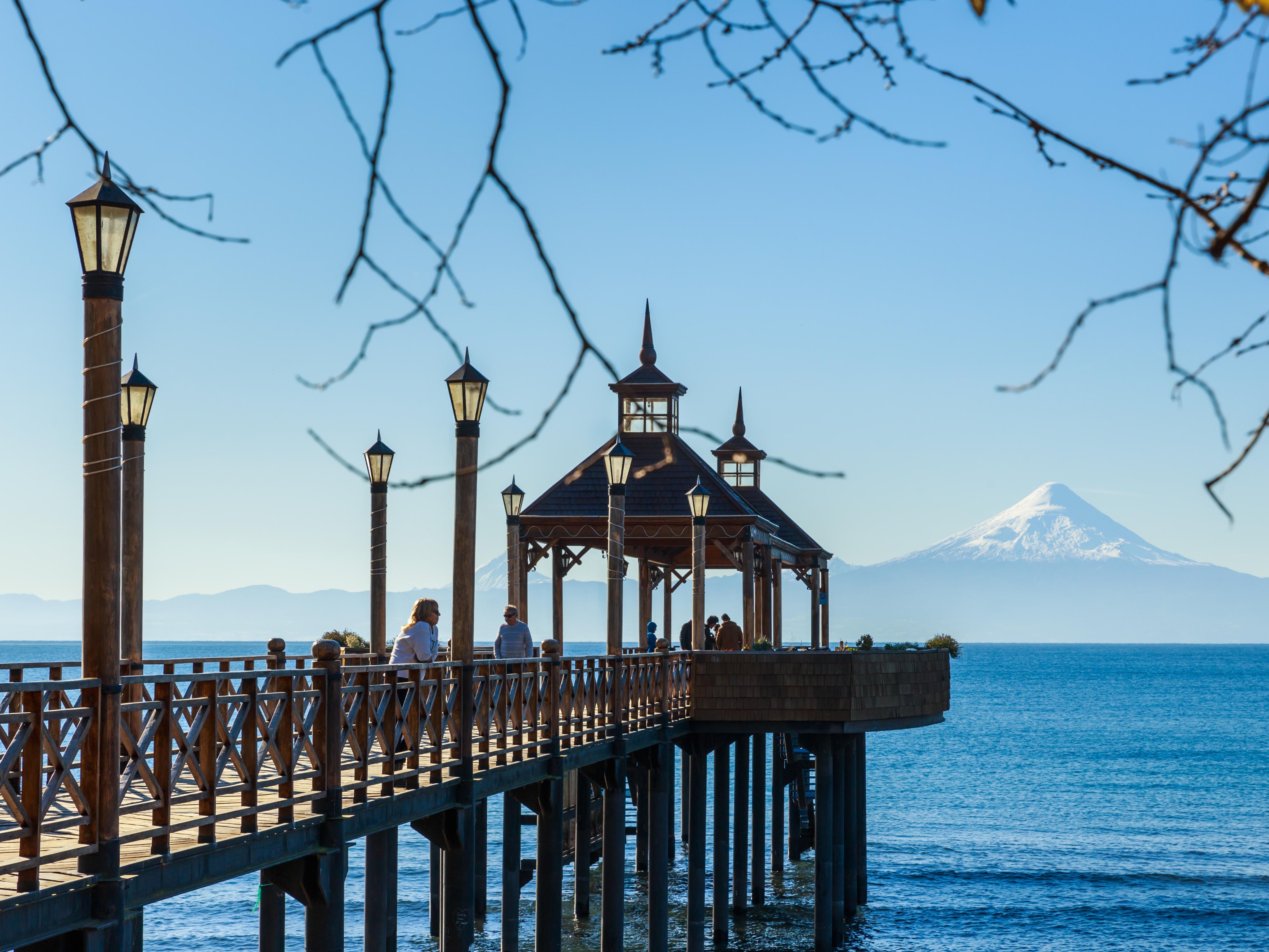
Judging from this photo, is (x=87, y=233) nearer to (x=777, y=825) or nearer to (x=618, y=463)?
(x=618, y=463)

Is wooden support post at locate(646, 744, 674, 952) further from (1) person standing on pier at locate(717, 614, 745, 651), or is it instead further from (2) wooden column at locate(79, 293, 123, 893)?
(2) wooden column at locate(79, 293, 123, 893)

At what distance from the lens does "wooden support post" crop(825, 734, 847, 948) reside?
22.2 meters

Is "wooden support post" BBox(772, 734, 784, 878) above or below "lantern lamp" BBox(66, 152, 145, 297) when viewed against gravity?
below

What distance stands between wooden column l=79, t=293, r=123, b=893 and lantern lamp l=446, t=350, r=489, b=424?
5459 mm

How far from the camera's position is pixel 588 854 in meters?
22.6

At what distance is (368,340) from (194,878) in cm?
576

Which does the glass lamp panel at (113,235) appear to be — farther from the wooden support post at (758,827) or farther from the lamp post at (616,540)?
the wooden support post at (758,827)

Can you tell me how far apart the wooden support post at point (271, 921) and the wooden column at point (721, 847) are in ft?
34.6

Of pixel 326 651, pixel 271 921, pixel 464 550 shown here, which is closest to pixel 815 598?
pixel 464 550

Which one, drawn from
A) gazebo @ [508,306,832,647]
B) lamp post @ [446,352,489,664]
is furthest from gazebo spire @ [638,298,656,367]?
lamp post @ [446,352,489,664]

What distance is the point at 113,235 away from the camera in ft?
23.0

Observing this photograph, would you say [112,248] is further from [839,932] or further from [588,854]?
[839,932]

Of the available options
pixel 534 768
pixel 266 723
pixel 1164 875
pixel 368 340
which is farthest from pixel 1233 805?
pixel 368 340

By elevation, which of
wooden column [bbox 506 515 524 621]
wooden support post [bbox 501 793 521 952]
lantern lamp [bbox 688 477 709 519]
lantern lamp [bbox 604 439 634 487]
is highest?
lantern lamp [bbox 604 439 634 487]
